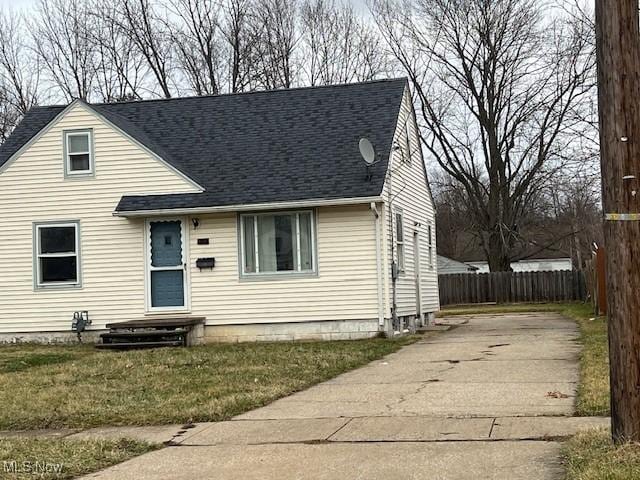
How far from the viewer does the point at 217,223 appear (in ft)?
59.5

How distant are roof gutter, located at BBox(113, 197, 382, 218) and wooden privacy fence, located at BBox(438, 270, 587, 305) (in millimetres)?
24141

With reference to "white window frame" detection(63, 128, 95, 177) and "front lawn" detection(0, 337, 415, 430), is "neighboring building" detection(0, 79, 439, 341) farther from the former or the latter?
"front lawn" detection(0, 337, 415, 430)

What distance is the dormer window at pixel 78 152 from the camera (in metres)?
18.9

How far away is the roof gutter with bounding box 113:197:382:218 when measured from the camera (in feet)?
55.8

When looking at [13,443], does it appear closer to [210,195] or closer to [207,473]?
[207,473]

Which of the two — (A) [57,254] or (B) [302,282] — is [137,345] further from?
(B) [302,282]

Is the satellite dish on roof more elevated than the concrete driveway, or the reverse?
the satellite dish on roof

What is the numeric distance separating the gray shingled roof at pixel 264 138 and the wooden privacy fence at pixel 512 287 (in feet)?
72.4

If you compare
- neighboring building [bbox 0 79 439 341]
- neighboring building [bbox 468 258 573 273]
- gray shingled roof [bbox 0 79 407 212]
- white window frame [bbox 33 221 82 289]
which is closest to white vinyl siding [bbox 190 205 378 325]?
neighboring building [bbox 0 79 439 341]

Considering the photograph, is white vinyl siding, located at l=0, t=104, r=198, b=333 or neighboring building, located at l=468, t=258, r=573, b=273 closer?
white vinyl siding, located at l=0, t=104, r=198, b=333

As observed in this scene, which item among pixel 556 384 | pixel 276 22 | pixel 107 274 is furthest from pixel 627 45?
pixel 276 22

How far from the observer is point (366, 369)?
12.6 metres

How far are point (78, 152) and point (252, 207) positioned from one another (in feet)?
14.0

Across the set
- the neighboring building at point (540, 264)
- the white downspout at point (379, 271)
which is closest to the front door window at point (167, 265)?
the white downspout at point (379, 271)
